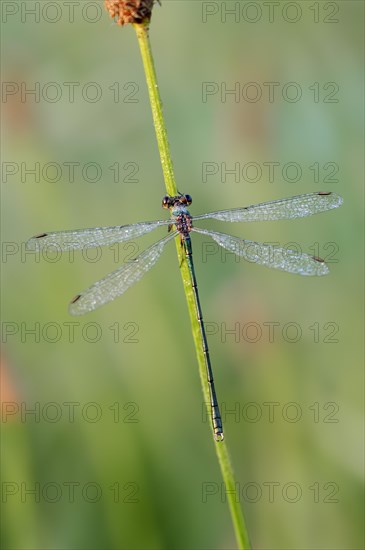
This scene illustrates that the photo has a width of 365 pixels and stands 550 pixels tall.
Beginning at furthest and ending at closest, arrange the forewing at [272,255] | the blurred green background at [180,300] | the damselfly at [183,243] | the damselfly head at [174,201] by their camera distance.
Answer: the blurred green background at [180,300]
the forewing at [272,255]
the damselfly at [183,243]
the damselfly head at [174,201]

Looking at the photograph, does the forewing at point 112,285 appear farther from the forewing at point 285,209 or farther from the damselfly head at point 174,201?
the forewing at point 285,209

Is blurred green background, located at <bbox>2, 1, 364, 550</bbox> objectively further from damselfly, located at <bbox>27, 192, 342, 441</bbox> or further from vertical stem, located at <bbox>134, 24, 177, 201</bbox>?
vertical stem, located at <bbox>134, 24, 177, 201</bbox>

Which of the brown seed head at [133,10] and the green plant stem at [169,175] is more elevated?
the brown seed head at [133,10]

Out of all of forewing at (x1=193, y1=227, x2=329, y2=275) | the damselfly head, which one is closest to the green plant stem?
the damselfly head

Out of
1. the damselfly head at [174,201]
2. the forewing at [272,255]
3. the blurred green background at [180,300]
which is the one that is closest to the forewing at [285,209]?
the forewing at [272,255]

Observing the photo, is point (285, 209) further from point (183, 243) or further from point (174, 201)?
point (174, 201)

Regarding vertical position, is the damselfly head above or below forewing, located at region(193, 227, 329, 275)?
above

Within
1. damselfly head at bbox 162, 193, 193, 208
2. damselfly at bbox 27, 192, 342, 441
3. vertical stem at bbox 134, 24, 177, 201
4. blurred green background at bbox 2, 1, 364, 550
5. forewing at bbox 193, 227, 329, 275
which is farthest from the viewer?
blurred green background at bbox 2, 1, 364, 550

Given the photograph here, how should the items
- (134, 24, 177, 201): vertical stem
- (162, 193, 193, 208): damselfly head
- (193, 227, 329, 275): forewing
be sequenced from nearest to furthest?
(134, 24, 177, 201): vertical stem → (162, 193, 193, 208): damselfly head → (193, 227, 329, 275): forewing

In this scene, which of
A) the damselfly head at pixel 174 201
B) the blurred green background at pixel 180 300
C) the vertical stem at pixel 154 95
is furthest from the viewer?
the blurred green background at pixel 180 300
